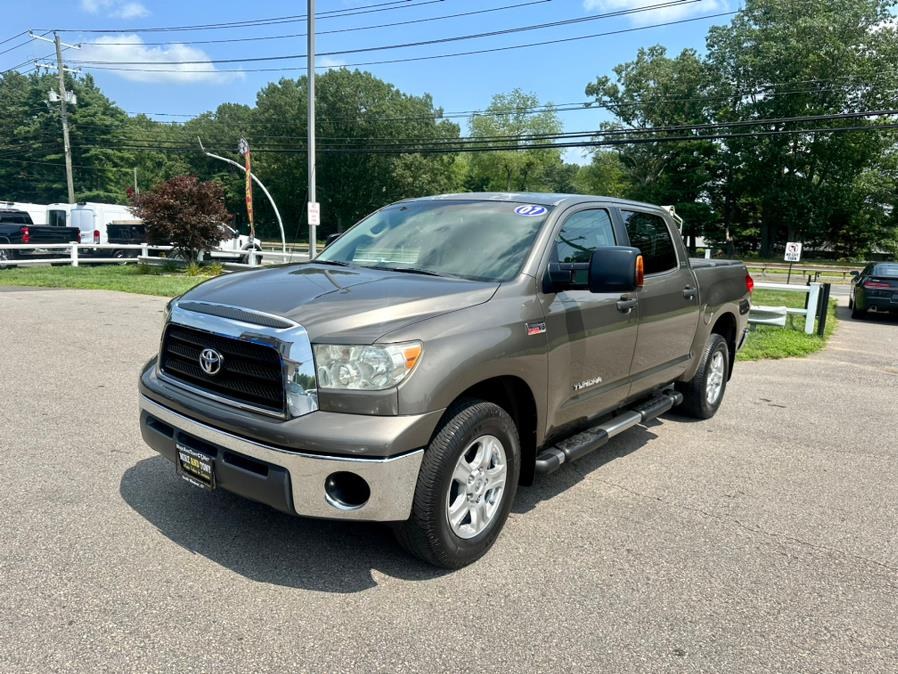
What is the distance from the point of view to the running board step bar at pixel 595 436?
3.71 m

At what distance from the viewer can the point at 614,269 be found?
3.45m

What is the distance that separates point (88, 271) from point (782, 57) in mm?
46105

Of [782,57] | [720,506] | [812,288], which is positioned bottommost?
[720,506]

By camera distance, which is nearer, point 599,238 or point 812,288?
point 599,238

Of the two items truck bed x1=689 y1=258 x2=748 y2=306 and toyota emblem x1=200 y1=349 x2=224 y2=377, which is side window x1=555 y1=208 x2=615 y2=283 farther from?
toyota emblem x1=200 y1=349 x2=224 y2=377

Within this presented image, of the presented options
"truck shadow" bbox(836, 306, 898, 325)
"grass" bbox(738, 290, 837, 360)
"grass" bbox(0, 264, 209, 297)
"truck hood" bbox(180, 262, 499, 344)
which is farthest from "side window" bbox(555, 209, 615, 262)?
"truck shadow" bbox(836, 306, 898, 325)

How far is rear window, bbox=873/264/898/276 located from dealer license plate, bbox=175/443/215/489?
16.9 meters

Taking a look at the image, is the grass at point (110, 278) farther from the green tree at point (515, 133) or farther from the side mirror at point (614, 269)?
the green tree at point (515, 133)

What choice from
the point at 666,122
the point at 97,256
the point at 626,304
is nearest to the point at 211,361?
the point at 626,304

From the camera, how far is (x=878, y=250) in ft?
A: 158

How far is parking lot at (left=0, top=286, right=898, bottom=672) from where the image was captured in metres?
2.59

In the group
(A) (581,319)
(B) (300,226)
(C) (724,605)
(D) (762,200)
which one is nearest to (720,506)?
(C) (724,605)

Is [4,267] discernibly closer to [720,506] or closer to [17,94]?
[720,506]

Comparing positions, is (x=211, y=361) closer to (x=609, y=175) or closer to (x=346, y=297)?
(x=346, y=297)
